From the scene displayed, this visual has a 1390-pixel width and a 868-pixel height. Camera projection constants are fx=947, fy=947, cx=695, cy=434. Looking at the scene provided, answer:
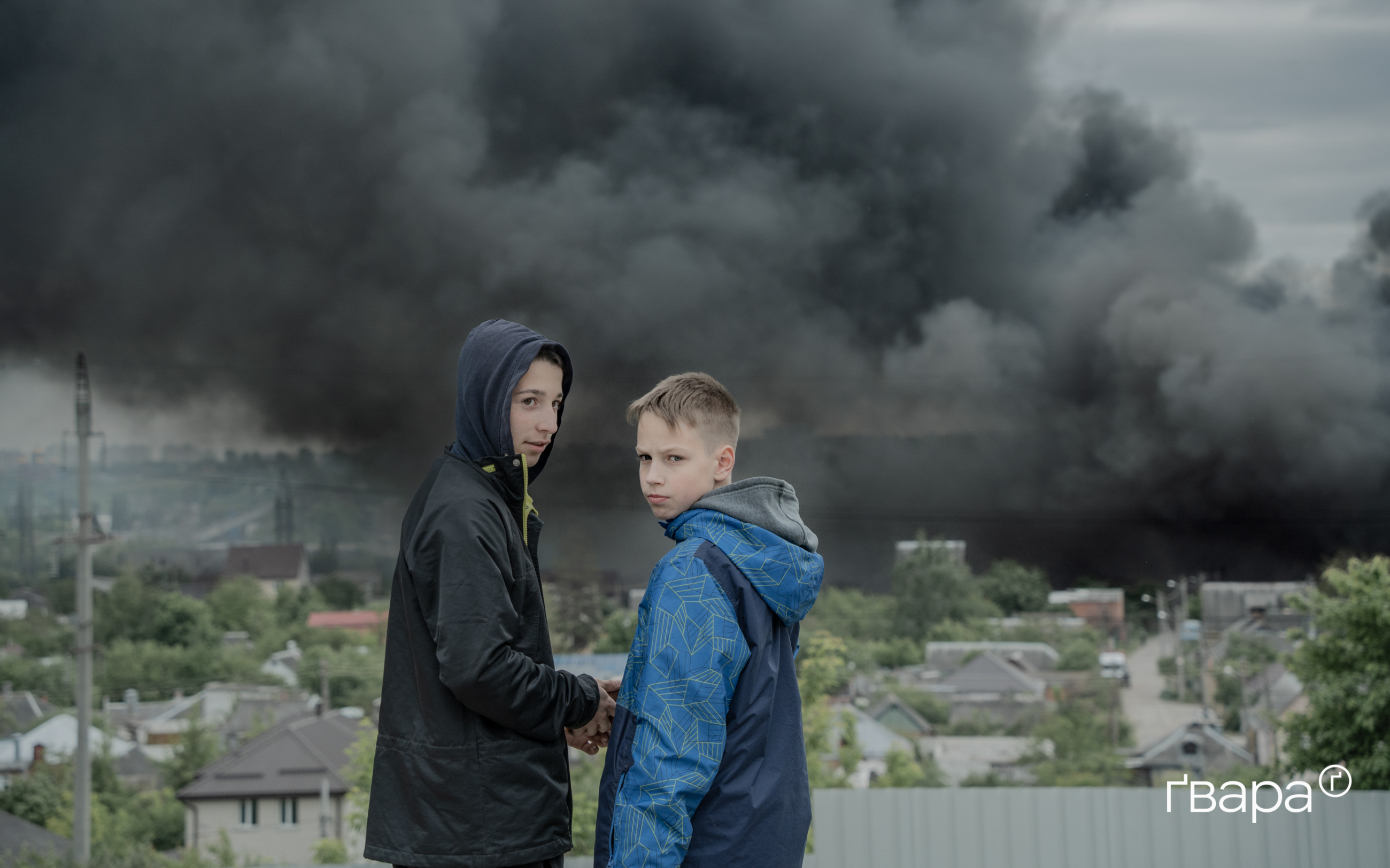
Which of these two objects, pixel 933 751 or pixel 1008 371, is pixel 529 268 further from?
pixel 933 751

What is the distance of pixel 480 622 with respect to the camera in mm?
1141

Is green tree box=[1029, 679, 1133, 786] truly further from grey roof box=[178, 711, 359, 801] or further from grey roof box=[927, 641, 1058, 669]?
grey roof box=[178, 711, 359, 801]

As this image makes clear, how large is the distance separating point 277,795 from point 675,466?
29.4ft

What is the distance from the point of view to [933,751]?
29.0ft

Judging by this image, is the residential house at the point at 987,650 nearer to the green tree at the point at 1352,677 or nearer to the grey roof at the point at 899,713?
the grey roof at the point at 899,713

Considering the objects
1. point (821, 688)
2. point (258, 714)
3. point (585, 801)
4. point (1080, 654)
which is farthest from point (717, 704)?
point (258, 714)

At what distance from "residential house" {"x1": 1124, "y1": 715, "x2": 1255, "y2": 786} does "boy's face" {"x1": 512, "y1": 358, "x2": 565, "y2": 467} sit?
877 centimetres

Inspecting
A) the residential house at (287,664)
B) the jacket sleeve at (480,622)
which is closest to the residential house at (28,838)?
the residential house at (287,664)

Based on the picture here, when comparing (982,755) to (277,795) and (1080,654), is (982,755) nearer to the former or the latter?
(1080,654)

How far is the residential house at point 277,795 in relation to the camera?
8.53m

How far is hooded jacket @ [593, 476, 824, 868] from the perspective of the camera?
1.07 m

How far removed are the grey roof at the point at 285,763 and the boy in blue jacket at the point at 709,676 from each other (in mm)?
8473

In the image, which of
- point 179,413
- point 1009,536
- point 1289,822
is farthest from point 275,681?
point 1289,822

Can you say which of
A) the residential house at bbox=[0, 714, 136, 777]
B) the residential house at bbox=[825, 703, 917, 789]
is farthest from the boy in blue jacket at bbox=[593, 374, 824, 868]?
the residential house at bbox=[0, 714, 136, 777]
